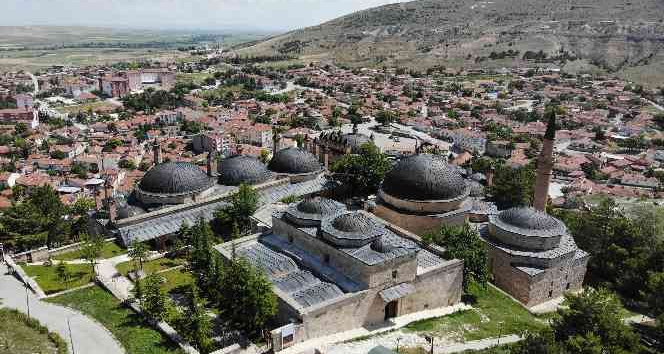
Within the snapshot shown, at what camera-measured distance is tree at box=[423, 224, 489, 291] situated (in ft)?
101

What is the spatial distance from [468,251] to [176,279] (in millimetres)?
17351

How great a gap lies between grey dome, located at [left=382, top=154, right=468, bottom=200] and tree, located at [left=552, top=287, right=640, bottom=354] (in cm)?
1241

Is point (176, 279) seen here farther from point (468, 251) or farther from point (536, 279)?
point (536, 279)

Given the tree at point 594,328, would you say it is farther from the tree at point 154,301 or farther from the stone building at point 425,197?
the tree at point 154,301

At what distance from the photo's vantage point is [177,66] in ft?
638

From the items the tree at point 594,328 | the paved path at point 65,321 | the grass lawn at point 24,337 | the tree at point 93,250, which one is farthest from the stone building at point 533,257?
the grass lawn at point 24,337

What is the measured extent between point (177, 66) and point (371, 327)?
183465 mm

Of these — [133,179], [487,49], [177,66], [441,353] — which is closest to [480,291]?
[441,353]

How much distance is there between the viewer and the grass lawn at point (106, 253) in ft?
113

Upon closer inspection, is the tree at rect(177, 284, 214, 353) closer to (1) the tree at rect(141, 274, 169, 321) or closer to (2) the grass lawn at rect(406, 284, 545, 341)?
(1) the tree at rect(141, 274, 169, 321)

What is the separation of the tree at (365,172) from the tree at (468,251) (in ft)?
38.3

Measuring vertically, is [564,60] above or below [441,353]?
above

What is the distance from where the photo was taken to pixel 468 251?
3084 centimetres

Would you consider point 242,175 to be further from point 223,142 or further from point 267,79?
point 267,79
